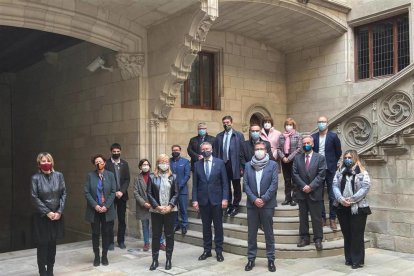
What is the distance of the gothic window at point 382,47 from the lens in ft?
33.6

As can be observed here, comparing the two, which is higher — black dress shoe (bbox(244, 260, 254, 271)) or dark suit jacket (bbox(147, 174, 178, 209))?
dark suit jacket (bbox(147, 174, 178, 209))

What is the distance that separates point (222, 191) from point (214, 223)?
0.52 metres

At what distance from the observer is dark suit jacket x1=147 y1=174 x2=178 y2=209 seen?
6.56 meters

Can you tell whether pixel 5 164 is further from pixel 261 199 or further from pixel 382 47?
pixel 382 47

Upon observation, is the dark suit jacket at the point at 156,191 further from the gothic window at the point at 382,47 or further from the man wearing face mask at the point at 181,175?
the gothic window at the point at 382,47

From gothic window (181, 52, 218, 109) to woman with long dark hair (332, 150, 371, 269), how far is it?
4992mm

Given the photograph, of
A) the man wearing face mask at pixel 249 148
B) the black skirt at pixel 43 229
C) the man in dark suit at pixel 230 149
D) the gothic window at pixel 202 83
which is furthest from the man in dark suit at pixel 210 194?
the gothic window at pixel 202 83

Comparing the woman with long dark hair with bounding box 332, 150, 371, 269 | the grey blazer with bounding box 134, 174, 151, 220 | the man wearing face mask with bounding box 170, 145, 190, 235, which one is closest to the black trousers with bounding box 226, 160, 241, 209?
the man wearing face mask with bounding box 170, 145, 190, 235

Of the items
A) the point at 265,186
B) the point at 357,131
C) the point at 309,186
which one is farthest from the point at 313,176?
the point at 357,131

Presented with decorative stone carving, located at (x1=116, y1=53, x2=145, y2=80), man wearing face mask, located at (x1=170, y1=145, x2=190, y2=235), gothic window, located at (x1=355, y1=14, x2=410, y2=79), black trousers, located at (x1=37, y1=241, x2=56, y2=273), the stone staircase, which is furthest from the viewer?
gothic window, located at (x1=355, y1=14, x2=410, y2=79)

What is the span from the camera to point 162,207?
650 centimetres

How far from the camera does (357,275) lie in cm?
609

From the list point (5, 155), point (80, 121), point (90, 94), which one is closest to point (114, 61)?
point (90, 94)

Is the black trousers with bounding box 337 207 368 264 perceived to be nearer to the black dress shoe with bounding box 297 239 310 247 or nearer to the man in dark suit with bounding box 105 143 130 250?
the black dress shoe with bounding box 297 239 310 247
